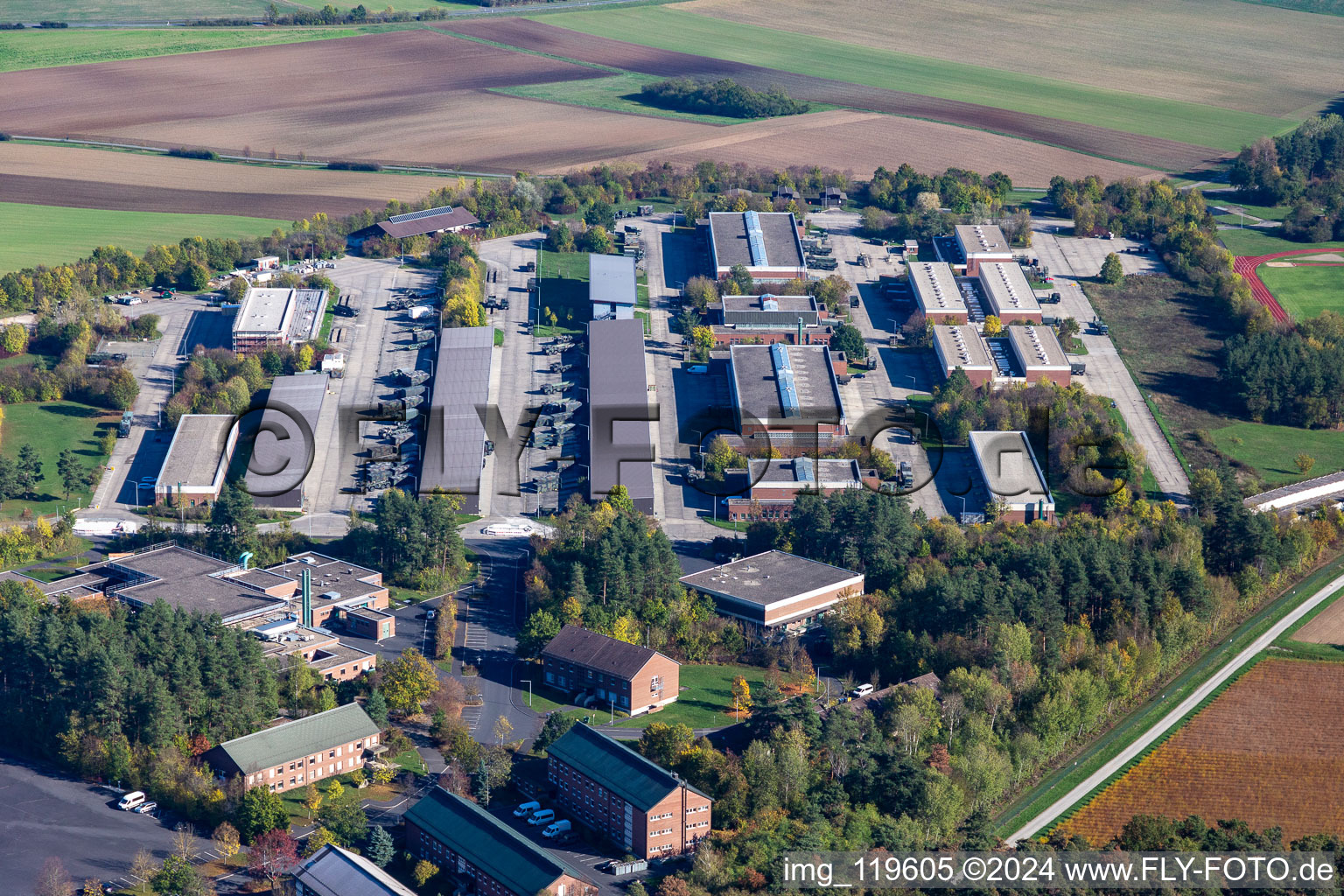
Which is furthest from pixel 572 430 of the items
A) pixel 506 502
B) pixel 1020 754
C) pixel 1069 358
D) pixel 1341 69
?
pixel 1341 69

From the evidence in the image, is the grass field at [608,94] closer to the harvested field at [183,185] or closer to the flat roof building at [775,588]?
the harvested field at [183,185]

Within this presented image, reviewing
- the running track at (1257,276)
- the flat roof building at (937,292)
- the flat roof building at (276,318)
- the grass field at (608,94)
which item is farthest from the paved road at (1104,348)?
the flat roof building at (276,318)

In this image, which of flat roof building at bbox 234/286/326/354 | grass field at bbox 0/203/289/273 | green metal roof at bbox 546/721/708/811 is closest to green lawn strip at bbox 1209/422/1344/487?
green metal roof at bbox 546/721/708/811

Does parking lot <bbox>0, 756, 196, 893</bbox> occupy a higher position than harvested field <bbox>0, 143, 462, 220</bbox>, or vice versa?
harvested field <bbox>0, 143, 462, 220</bbox>

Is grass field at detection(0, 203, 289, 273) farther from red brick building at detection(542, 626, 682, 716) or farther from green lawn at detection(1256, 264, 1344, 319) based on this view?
green lawn at detection(1256, 264, 1344, 319)

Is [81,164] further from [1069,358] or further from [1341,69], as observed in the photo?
[1341,69]

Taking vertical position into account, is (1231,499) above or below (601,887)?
above

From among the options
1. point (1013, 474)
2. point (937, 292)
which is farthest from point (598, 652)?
point (937, 292)
